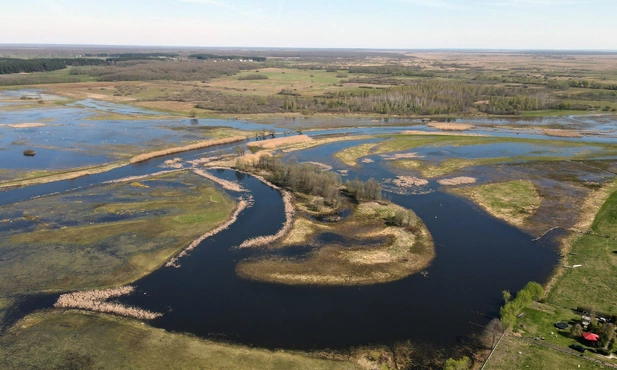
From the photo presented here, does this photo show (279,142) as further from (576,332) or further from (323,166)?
(576,332)

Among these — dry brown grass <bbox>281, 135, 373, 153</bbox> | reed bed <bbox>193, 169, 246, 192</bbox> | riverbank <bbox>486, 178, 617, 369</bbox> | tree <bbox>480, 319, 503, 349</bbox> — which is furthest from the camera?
dry brown grass <bbox>281, 135, 373, 153</bbox>

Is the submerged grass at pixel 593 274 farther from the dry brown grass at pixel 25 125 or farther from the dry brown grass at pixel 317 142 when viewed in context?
the dry brown grass at pixel 25 125

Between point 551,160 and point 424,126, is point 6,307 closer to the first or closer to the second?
point 551,160

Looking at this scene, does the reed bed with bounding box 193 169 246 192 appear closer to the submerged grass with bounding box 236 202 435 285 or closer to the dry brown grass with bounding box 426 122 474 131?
the submerged grass with bounding box 236 202 435 285

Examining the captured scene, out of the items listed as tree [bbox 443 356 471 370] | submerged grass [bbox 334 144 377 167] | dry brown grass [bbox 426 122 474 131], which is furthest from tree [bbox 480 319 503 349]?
dry brown grass [bbox 426 122 474 131]

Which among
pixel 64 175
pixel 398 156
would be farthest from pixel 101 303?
pixel 398 156

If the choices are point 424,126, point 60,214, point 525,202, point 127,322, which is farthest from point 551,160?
point 60,214
